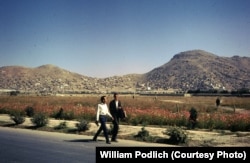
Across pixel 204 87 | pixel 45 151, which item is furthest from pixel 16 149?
pixel 204 87

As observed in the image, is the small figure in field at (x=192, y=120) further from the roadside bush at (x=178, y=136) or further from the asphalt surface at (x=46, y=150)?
the asphalt surface at (x=46, y=150)

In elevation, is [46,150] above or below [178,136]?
below

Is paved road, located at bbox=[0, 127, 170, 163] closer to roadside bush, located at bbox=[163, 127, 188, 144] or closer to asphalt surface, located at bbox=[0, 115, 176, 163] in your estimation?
asphalt surface, located at bbox=[0, 115, 176, 163]

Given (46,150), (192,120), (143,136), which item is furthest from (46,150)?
(192,120)

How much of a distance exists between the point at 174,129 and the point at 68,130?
678 centimetres

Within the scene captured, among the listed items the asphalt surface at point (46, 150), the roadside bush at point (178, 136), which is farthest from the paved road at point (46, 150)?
the roadside bush at point (178, 136)

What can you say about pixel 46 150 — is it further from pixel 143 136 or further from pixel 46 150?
pixel 143 136

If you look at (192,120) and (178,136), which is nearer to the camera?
(178,136)

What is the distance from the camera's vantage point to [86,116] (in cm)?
2566

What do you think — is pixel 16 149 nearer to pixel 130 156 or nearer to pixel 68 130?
pixel 130 156

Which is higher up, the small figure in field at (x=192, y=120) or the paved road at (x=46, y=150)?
the small figure in field at (x=192, y=120)

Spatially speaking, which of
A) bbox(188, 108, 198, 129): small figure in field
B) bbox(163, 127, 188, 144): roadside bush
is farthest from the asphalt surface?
bbox(188, 108, 198, 129): small figure in field

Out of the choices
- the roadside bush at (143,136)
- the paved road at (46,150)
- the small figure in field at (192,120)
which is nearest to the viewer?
the paved road at (46,150)

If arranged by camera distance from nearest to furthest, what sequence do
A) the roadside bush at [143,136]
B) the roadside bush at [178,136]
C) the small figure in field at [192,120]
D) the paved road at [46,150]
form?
the paved road at [46,150] < the roadside bush at [178,136] < the roadside bush at [143,136] < the small figure in field at [192,120]
